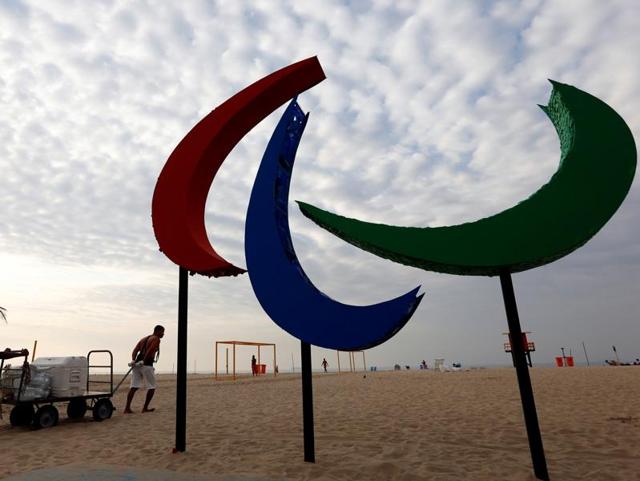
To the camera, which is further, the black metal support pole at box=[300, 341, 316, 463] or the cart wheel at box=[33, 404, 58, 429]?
the cart wheel at box=[33, 404, 58, 429]

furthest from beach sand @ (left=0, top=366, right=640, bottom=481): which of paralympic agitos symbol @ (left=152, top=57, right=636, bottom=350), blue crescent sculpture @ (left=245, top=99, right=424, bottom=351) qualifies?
paralympic agitos symbol @ (left=152, top=57, right=636, bottom=350)

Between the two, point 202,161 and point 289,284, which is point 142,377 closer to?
point 202,161

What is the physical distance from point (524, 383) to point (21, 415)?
940cm

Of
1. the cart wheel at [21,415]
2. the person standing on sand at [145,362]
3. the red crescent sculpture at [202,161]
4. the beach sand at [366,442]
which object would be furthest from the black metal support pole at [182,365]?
the cart wheel at [21,415]

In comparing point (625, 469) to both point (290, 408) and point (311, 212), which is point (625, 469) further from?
point (290, 408)

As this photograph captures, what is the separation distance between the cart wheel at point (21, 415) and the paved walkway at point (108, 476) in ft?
16.4

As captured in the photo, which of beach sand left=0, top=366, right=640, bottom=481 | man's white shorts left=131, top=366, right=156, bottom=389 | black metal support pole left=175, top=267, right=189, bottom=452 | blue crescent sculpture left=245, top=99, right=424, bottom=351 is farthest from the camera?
man's white shorts left=131, top=366, right=156, bottom=389

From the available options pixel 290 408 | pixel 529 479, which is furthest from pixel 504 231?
pixel 290 408

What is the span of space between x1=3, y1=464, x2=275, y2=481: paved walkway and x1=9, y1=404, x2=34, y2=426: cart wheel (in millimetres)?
4984

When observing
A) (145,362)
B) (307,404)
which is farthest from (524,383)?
(145,362)

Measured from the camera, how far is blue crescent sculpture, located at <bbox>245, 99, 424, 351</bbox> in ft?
13.4

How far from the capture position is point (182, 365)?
5.80 meters

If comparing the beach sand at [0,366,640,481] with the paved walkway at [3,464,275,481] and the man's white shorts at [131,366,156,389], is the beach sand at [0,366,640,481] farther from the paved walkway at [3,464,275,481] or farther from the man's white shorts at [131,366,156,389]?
the man's white shorts at [131,366,156,389]

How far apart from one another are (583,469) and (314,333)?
3.45 metres
